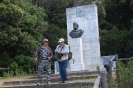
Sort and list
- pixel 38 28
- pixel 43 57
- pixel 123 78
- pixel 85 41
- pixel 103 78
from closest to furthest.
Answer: pixel 103 78 < pixel 123 78 < pixel 43 57 < pixel 85 41 < pixel 38 28

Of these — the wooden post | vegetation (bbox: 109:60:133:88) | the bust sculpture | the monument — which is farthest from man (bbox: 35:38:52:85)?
the bust sculpture

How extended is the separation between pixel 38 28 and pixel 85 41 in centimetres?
1058

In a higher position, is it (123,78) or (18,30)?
(18,30)

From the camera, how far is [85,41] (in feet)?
58.6

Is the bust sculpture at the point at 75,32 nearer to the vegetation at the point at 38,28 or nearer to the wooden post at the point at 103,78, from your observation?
the vegetation at the point at 38,28

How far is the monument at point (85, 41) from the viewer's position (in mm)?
17469

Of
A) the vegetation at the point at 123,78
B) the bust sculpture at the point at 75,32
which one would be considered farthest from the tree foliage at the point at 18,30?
the vegetation at the point at 123,78

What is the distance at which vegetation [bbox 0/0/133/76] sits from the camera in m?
23.7

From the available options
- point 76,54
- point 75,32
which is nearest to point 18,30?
point 75,32

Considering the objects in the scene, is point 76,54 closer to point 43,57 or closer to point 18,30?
point 43,57

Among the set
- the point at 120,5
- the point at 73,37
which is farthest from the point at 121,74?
the point at 120,5

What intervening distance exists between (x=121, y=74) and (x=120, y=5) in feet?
96.9

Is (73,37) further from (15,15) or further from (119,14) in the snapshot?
(119,14)

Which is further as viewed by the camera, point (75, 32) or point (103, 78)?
point (75, 32)
